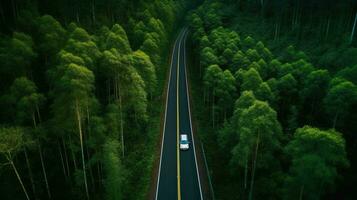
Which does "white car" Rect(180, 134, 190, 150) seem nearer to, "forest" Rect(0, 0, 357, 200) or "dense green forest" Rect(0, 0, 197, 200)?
"forest" Rect(0, 0, 357, 200)

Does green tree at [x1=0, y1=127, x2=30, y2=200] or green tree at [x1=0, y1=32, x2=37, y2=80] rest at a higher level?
green tree at [x1=0, y1=32, x2=37, y2=80]

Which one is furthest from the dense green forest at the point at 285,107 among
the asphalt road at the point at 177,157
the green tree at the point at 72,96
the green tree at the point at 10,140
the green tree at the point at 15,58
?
the green tree at the point at 15,58

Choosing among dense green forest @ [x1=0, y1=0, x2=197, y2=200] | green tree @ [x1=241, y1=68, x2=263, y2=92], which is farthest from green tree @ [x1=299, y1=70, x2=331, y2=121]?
dense green forest @ [x1=0, y1=0, x2=197, y2=200]

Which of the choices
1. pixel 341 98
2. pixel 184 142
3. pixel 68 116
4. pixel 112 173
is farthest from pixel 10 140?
pixel 341 98

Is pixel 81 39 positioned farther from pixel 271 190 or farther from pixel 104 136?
pixel 271 190

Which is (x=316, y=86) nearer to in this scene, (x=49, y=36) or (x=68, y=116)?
(x=68, y=116)

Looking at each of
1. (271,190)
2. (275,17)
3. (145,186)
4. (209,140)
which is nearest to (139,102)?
(145,186)
